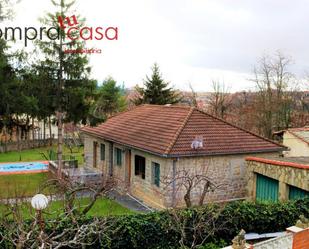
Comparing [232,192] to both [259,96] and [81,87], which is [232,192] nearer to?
[81,87]

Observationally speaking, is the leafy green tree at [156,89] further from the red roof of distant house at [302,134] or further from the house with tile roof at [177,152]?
the house with tile roof at [177,152]

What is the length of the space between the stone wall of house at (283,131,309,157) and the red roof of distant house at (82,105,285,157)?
6.88 metres

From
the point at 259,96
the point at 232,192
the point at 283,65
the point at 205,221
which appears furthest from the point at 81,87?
the point at 283,65

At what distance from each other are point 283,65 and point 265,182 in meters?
26.1

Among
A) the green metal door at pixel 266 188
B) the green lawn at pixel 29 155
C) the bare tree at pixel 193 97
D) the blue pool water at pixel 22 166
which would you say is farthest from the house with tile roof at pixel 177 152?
the bare tree at pixel 193 97

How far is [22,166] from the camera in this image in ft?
98.4

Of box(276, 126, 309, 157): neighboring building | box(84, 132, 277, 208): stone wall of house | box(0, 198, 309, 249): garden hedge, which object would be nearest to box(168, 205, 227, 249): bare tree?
box(0, 198, 309, 249): garden hedge

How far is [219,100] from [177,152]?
1161 inches

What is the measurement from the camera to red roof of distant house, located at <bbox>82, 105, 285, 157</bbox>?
18.1 m

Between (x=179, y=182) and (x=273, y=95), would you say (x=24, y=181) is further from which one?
(x=273, y=95)

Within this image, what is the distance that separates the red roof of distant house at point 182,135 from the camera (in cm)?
1806

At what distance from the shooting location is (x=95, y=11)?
21.5 m

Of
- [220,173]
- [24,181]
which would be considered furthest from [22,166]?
[220,173]

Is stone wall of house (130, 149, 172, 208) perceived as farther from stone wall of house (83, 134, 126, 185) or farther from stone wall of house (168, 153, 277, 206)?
stone wall of house (83, 134, 126, 185)
